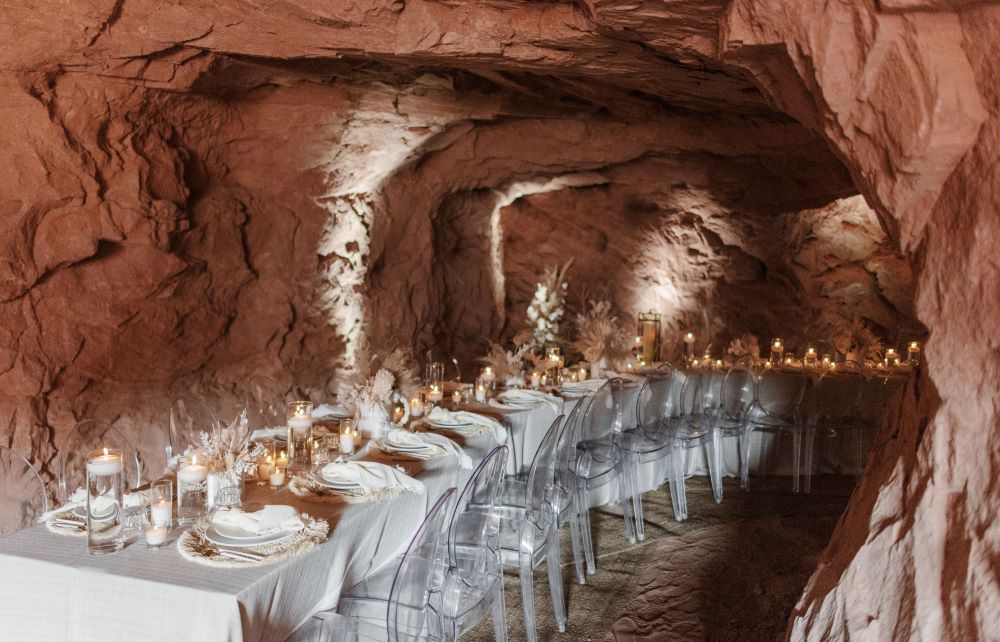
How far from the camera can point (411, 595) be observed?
2.69 m

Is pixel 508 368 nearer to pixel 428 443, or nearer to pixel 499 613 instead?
pixel 428 443

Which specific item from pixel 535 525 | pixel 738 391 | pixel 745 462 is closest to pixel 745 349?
pixel 738 391

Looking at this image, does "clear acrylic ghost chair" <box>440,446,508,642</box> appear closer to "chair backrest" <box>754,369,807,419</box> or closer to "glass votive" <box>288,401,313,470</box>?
"glass votive" <box>288,401,313,470</box>

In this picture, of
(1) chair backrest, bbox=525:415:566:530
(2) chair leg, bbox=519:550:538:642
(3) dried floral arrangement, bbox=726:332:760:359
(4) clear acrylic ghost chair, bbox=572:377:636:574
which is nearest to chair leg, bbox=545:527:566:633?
(1) chair backrest, bbox=525:415:566:530

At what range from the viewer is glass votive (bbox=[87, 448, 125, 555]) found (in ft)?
7.93

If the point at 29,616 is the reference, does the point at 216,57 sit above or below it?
above

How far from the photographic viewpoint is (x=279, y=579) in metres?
2.36

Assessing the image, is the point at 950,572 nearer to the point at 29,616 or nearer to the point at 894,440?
the point at 894,440

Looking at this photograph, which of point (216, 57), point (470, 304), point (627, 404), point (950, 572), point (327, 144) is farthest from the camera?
point (470, 304)

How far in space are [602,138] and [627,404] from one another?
287 centimetres

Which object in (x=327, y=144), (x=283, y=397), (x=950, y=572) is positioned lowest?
(x=283, y=397)

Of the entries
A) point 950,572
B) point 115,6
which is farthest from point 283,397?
point 950,572

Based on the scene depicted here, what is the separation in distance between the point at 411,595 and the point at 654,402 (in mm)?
3040

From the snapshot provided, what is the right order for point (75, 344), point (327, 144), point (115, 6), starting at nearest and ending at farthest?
1. point (115, 6)
2. point (75, 344)
3. point (327, 144)
